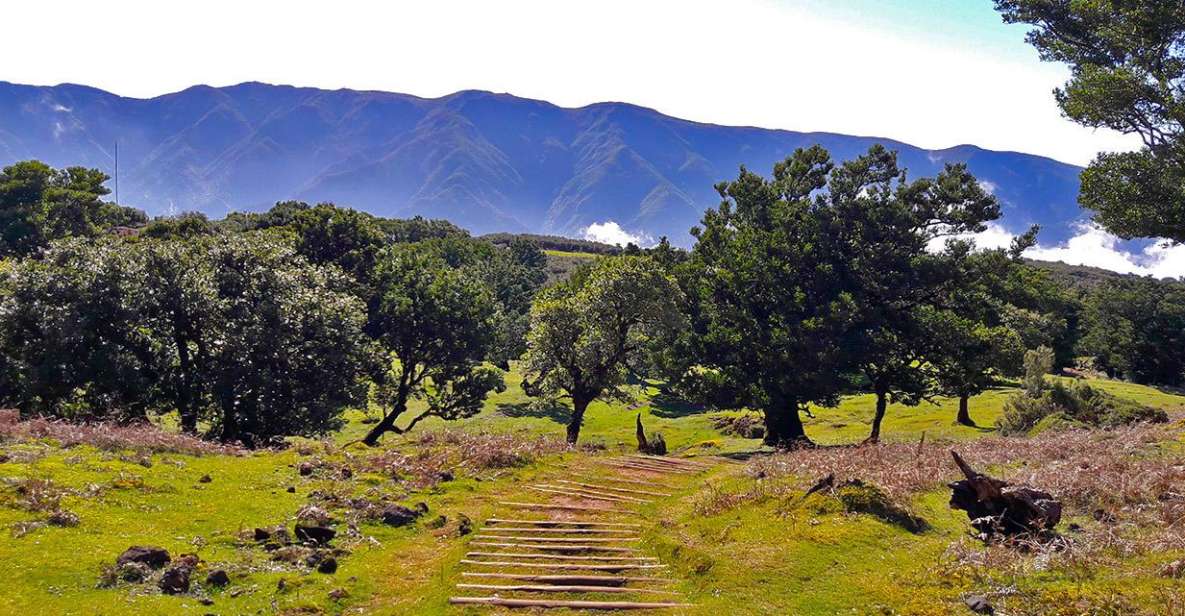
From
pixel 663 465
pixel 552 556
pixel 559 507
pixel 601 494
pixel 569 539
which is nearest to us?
pixel 552 556

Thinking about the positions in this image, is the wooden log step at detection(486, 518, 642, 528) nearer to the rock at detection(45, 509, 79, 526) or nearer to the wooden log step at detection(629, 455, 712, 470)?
the rock at detection(45, 509, 79, 526)

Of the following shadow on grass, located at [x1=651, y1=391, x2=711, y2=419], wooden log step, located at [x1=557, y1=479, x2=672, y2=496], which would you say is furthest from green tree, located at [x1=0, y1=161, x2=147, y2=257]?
wooden log step, located at [x1=557, y1=479, x2=672, y2=496]

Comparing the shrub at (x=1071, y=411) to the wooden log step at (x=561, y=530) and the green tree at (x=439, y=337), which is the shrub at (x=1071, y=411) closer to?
the wooden log step at (x=561, y=530)

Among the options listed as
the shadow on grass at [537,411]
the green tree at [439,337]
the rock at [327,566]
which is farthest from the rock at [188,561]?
the shadow on grass at [537,411]

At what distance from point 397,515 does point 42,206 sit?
7518 centimetres

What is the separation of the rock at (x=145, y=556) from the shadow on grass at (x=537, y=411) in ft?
164

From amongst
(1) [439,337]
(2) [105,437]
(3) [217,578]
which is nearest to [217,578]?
(3) [217,578]

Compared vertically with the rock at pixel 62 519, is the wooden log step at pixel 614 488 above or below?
below

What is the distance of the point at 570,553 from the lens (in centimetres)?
1568

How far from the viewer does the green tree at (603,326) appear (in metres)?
40.8

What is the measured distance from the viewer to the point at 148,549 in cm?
1300

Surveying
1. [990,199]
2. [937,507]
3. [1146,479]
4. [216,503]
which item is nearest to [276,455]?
[216,503]

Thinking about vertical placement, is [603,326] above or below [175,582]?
above

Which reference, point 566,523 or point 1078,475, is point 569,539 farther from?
point 1078,475
